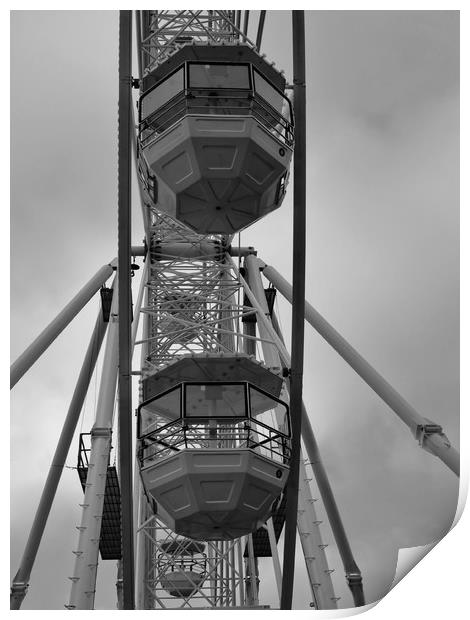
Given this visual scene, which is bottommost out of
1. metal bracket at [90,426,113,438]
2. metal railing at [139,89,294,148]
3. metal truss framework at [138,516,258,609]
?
metal truss framework at [138,516,258,609]

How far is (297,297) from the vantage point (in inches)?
488

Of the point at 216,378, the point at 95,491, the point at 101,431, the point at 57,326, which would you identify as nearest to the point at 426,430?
the point at 216,378

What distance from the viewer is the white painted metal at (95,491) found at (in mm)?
12445

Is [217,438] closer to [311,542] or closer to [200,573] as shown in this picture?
[311,542]

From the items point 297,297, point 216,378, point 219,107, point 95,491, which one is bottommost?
point 95,491

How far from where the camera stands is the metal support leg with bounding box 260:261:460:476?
10344 millimetres

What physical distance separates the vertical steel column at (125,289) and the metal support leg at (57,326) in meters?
1.41

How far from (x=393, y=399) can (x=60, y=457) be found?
6745 millimetres

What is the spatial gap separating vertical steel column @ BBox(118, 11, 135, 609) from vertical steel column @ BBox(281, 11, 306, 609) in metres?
2.04

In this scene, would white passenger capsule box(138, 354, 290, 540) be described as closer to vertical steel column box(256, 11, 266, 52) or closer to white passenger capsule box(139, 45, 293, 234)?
white passenger capsule box(139, 45, 293, 234)

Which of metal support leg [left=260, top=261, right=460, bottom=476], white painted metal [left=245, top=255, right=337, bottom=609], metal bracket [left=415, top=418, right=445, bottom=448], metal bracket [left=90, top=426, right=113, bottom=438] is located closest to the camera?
metal support leg [left=260, top=261, right=460, bottom=476]

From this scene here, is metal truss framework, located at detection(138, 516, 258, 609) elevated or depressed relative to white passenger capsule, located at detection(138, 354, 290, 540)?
depressed

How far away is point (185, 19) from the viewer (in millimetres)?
20547

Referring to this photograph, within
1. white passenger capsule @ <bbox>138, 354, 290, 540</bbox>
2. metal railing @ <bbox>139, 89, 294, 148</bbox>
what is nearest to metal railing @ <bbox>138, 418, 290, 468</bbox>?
white passenger capsule @ <bbox>138, 354, 290, 540</bbox>
